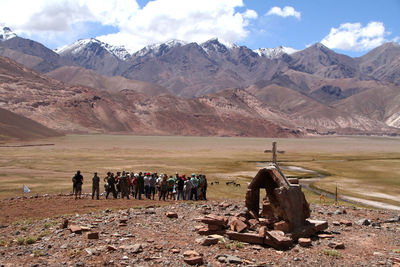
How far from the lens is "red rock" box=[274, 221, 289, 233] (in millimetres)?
14625

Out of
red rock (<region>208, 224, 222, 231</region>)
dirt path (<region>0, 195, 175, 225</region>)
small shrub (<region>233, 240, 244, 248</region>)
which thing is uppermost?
red rock (<region>208, 224, 222, 231</region>)

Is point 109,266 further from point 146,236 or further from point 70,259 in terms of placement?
point 146,236

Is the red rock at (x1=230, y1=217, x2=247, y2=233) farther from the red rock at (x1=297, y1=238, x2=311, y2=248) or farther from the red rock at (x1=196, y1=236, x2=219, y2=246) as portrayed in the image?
the red rock at (x1=297, y1=238, x2=311, y2=248)

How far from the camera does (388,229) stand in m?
18.0

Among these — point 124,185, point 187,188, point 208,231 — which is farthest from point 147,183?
point 208,231

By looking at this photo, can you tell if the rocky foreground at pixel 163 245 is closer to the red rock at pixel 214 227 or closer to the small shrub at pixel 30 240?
the small shrub at pixel 30 240

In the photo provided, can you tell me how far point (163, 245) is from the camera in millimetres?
13672

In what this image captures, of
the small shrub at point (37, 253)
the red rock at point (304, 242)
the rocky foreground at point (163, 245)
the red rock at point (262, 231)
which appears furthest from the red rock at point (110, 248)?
the red rock at point (304, 242)

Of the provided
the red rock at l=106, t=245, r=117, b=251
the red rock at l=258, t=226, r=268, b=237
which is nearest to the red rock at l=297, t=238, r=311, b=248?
the red rock at l=258, t=226, r=268, b=237

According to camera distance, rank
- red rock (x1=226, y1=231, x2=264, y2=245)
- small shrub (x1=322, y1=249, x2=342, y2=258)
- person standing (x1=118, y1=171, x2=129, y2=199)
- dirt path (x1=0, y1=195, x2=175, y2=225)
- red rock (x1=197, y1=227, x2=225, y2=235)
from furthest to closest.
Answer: person standing (x1=118, y1=171, x2=129, y2=199)
dirt path (x1=0, y1=195, x2=175, y2=225)
red rock (x1=197, y1=227, x2=225, y2=235)
red rock (x1=226, y1=231, x2=264, y2=245)
small shrub (x1=322, y1=249, x2=342, y2=258)

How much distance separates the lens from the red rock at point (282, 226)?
1462 centimetres

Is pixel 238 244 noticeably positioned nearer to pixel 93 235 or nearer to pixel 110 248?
pixel 110 248

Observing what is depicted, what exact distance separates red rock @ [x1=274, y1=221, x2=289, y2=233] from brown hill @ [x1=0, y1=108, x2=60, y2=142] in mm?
118932

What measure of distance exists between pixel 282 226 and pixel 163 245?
14.8ft
